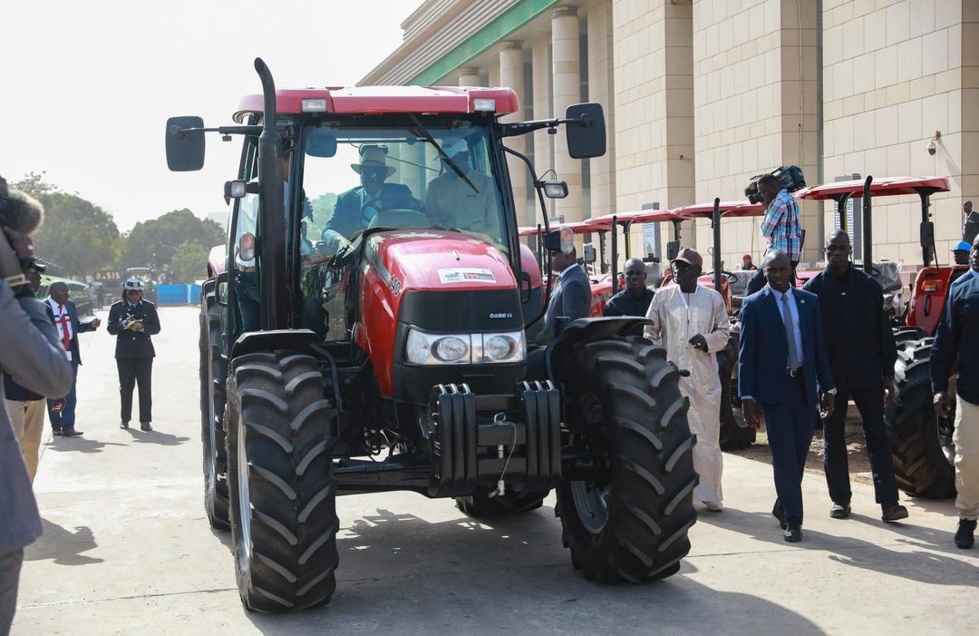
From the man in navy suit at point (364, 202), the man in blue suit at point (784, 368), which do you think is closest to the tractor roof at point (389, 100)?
the man in navy suit at point (364, 202)

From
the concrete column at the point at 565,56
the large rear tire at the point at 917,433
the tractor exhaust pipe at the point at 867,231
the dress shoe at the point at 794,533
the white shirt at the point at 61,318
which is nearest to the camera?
the dress shoe at the point at 794,533

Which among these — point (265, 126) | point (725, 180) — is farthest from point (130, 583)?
point (725, 180)

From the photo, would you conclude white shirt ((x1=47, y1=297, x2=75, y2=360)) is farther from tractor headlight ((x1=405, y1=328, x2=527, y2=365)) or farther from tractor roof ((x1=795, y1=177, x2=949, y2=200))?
tractor headlight ((x1=405, y1=328, x2=527, y2=365))

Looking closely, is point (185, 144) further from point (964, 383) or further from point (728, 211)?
point (728, 211)

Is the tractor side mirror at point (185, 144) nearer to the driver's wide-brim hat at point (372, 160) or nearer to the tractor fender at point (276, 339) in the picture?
the driver's wide-brim hat at point (372, 160)

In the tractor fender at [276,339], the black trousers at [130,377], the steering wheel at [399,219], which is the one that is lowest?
the black trousers at [130,377]

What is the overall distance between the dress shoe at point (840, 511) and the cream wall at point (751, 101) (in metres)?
19.6

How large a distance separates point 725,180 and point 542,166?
58.2 ft

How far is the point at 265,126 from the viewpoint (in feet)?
21.5

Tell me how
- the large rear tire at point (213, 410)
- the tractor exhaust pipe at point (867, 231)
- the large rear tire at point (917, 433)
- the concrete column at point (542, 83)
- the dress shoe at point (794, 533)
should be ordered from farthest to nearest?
the concrete column at point (542, 83) → the tractor exhaust pipe at point (867, 231) → the large rear tire at point (917, 433) → the large rear tire at point (213, 410) → the dress shoe at point (794, 533)

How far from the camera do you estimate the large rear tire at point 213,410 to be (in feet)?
25.8

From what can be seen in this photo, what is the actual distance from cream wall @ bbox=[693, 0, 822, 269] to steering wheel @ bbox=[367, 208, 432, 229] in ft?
69.7

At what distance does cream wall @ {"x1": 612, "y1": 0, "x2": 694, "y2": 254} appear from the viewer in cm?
3406

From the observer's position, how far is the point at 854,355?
812 cm
